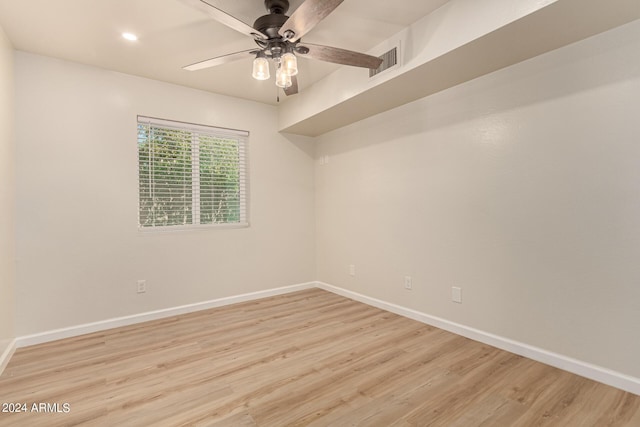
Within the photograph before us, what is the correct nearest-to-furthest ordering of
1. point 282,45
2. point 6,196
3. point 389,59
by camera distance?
1. point 282,45
2. point 6,196
3. point 389,59

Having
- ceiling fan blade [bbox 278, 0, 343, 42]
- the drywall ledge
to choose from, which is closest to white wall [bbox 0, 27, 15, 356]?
ceiling fan blade [bbox 278, 0, 343, 42]

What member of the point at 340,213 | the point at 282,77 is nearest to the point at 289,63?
the point at 282,77

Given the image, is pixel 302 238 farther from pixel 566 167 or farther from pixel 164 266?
pixel 566 167

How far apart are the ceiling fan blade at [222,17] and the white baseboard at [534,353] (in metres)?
2.75

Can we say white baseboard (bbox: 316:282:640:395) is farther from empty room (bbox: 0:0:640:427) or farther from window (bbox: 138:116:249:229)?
window (bbox: 138:116:249:229)

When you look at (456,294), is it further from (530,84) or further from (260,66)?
(260,66)

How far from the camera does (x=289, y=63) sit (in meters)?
1.96

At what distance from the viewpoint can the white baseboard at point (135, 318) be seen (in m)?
→ 2.62

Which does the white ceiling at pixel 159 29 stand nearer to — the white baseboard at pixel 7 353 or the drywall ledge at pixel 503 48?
the drywall ledge at pixel 503 48

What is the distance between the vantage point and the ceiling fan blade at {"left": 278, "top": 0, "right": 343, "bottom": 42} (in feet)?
4.93

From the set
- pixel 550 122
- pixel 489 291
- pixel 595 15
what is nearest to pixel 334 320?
pixel 489 291

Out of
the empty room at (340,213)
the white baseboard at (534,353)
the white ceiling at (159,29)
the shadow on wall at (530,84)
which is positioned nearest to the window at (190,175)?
the empty room at (340,213)

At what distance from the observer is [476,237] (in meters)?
2.57

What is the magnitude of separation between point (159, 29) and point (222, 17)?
39.8 inches
